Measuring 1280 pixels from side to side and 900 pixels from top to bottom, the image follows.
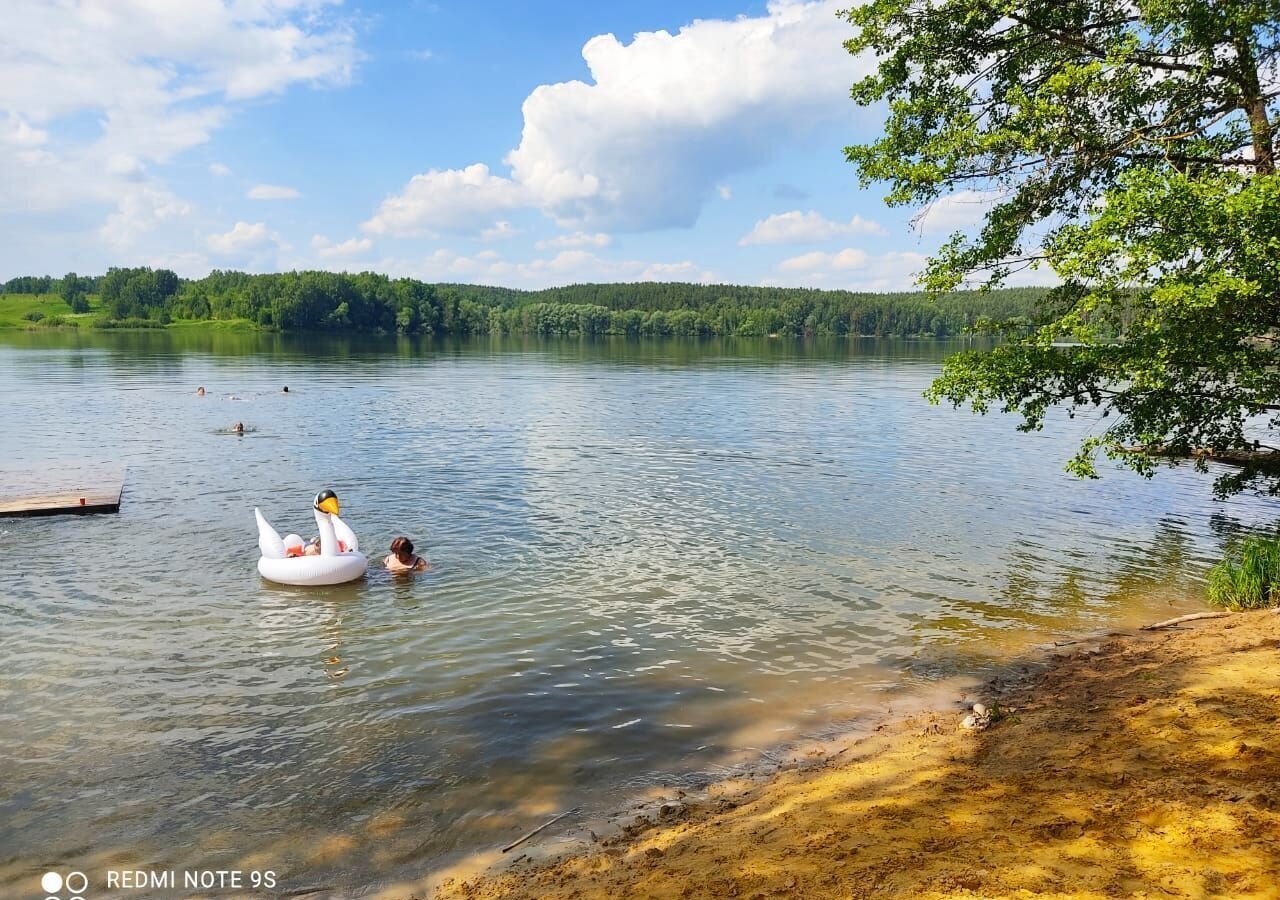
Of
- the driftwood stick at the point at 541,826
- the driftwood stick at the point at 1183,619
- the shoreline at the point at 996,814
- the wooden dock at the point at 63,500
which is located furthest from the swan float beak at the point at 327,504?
the driftwood stick at the point at 1183,619

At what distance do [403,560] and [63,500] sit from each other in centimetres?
1307

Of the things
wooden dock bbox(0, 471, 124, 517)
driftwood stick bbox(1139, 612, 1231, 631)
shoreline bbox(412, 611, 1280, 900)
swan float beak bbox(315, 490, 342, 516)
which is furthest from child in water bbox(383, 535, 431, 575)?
driftwood stick bbox(1139, 612, 1231, 631)

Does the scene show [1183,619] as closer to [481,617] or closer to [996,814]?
[996,814]

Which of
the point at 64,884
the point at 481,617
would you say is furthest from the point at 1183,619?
the point at 64,884

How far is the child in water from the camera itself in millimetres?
18031

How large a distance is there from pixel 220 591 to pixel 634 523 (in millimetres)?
11100

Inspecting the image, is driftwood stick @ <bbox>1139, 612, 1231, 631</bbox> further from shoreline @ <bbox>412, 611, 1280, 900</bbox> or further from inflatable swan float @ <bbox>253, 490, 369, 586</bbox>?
inflatable swan float @ <bbox>253, 490, 369, 586</bbox>

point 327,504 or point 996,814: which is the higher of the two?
point 327,504

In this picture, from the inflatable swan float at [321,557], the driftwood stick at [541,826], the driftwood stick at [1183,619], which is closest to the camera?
the driftwood stick at [541,826]

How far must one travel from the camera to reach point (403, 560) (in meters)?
18.2

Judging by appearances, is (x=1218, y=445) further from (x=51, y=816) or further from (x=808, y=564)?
(x=51, y=816)

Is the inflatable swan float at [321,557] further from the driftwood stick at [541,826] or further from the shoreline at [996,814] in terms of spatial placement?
the shoreline at [996,814]

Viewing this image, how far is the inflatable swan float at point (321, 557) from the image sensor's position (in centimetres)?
1742

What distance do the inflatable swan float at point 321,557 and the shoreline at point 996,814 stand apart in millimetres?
10539
